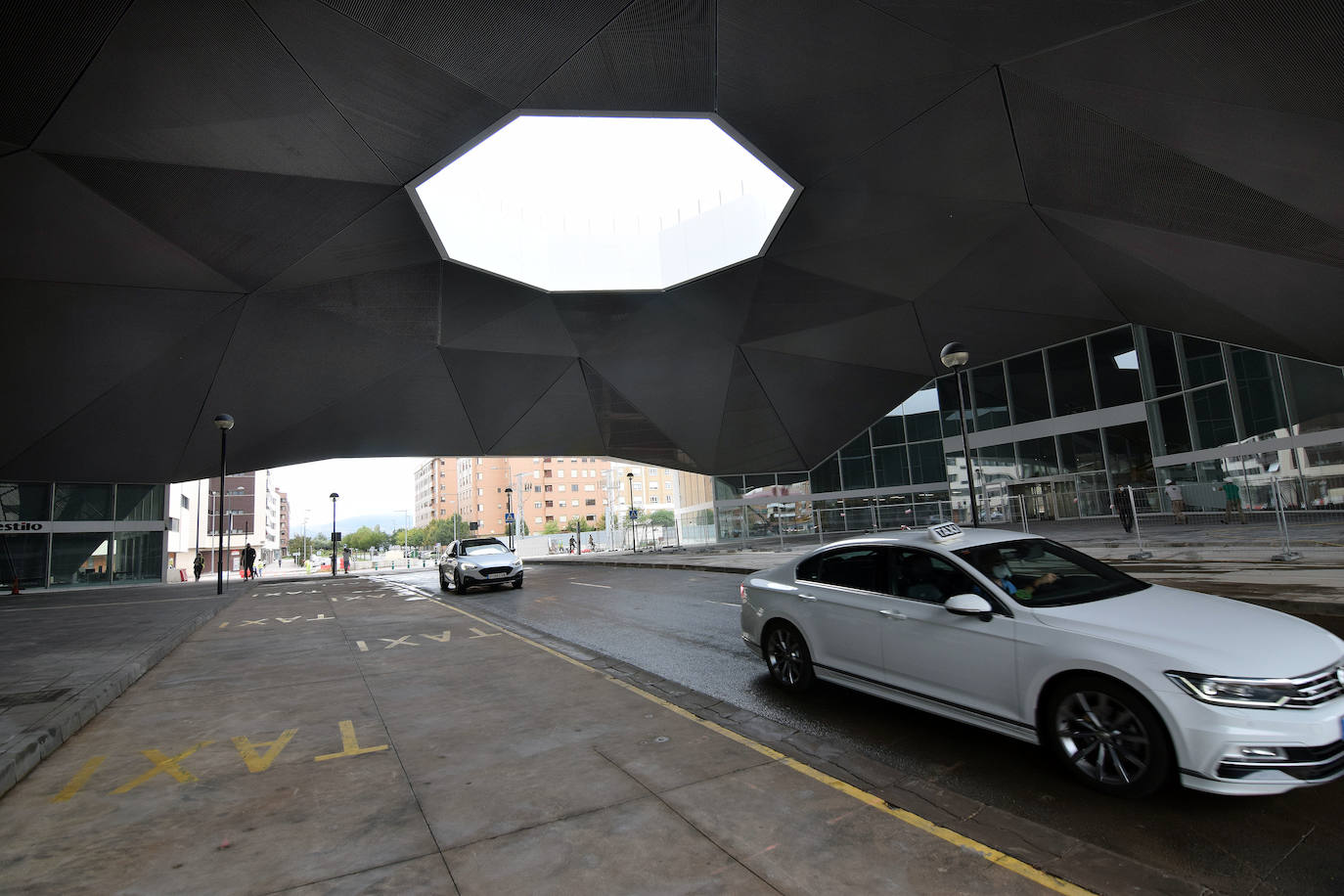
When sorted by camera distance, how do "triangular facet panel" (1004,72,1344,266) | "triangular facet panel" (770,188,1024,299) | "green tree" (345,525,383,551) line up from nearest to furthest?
1. "triangular facet panel" (1004,72,1344,266)
2. "triangular facet panel" (770,188,1024,299)
3. "green tree" (345,525,383,551)

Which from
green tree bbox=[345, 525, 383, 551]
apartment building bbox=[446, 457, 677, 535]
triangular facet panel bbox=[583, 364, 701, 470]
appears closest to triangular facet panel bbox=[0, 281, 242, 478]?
triangular facet panel bbox=[583, 364, 701, 470]

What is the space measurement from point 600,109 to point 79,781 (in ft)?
46.1

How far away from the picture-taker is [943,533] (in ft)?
17.8

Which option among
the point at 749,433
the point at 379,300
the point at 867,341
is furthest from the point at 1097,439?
the point at 379,300

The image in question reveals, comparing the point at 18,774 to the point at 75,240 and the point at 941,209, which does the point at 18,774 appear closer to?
the point at 75,240

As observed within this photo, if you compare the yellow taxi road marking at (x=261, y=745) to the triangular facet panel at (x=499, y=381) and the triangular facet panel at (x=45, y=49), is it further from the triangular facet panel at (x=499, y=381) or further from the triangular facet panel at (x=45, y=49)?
the triangular facet panel at (x=499, y=381)

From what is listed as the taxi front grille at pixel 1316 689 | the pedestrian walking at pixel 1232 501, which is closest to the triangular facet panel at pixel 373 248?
the taxi front grille at pixel 1316 689

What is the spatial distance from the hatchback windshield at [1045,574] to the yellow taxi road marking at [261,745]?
531 cm

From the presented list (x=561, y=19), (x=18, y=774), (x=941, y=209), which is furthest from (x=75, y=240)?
(x=941, y=209)

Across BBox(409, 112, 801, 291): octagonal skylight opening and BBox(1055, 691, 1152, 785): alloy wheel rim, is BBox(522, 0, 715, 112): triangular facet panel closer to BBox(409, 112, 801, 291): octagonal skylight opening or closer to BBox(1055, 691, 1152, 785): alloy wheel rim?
BBox(409, 112, 801, 291): octagonal skylight opening

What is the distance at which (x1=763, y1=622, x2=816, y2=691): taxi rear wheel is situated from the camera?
6027mm

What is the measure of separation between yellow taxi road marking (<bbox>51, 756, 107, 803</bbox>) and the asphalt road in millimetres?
4681

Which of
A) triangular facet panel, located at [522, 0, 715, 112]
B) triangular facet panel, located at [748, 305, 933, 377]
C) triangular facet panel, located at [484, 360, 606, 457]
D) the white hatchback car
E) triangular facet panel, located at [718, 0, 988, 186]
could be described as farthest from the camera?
triangular facet panel, located at [484, 360, 606, 457]

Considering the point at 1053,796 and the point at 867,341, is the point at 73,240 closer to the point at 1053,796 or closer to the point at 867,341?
the point at 1053,796
